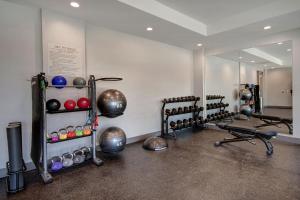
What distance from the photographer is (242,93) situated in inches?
226

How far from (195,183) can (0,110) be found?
3008 millimetres

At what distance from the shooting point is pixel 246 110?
553cm

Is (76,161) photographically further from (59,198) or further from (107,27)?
(107,27)

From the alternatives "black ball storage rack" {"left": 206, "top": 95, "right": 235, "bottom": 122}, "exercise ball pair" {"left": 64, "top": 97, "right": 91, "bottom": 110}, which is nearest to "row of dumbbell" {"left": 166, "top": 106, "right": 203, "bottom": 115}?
"black ball storage rack" {"left": 206, "top": 95, "right": 235, "bottom": 122}

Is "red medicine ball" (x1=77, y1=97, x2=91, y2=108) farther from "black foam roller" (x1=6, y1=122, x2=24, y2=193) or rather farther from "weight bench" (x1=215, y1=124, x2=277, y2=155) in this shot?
"weight bench" (x1=215, y1=124, x2=277, y2=155)

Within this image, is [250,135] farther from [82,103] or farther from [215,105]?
[82,103]

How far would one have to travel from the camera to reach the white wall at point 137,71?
376 cm

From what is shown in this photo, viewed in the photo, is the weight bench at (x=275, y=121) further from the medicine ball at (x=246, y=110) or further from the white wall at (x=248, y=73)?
the white wall at (x=248, y=73)

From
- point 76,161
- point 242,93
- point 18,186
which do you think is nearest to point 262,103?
point 242,93

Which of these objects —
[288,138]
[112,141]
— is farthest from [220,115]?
[112,141]

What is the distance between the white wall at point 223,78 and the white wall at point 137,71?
3.06 feet

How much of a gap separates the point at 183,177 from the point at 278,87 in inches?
168

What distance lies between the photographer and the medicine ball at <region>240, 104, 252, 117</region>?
5.46 meters

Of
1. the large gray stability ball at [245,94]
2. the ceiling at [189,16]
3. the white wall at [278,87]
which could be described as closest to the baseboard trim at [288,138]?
the white wall at [278,87]
